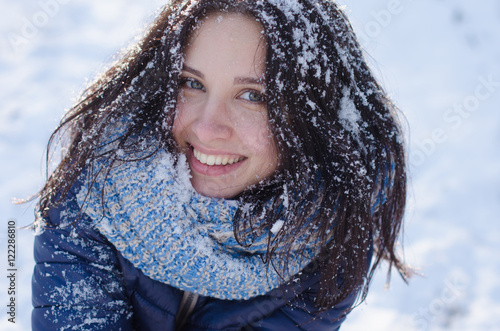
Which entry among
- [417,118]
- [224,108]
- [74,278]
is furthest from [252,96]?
[417,118]

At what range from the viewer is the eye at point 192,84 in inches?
54.7

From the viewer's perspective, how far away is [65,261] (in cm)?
141

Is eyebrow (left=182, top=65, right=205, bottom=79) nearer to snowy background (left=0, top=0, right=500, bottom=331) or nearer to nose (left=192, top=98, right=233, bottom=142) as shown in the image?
nose (left=192, top=98, right=233, bottom=142)

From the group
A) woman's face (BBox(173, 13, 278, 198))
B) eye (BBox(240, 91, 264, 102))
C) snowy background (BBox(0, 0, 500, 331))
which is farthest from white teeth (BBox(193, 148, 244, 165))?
snowy background (BBox(0, 0, 500, 331))

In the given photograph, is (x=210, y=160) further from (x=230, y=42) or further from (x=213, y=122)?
(x=230, y=42)

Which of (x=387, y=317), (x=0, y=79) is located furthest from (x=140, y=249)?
(x=0, y=79)

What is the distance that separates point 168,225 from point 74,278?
1.12 feet

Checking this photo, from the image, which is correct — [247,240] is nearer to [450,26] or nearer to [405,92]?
[405,92]

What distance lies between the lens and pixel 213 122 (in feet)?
4.30

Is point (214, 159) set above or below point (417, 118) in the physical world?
below

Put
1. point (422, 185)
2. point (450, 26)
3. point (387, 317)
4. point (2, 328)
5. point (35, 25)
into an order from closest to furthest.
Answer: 1. point (2, 328)
2. point (387, 317)
3. point (422, 185)
4. point (35, 25)
5. point (450, 26)

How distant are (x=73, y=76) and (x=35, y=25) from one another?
677mm

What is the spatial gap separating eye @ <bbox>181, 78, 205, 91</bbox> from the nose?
0.09 meters

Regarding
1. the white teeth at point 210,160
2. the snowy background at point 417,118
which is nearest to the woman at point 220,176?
the white teeth at point 210,160
